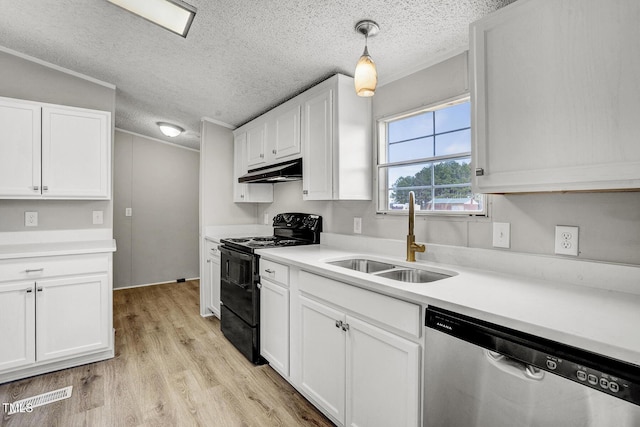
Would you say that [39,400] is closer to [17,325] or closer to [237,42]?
[17,325]

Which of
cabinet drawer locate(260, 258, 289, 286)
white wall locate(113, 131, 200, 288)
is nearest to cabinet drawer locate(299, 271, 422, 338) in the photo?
cabinet drawer locate(260, 258, 289, 286)

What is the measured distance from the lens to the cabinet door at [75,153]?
8.11ft

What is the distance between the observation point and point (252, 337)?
95.7 inches

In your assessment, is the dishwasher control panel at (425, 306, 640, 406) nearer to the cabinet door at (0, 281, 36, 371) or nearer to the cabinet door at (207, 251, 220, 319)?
the cabinet door at (207, 251, 220, 319)

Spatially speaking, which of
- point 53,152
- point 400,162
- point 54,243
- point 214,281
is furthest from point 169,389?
point 400,162

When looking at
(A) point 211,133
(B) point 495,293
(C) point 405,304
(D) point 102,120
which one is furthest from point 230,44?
(B) point 495,293

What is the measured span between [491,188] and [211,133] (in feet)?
10.4

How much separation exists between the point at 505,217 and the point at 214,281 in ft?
9.22

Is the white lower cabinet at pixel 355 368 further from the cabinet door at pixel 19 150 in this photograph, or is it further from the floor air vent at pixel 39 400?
the cabinet door at pixel 19 150

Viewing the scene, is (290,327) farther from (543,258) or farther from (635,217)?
(635,217)

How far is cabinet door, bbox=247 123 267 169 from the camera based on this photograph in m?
3.12

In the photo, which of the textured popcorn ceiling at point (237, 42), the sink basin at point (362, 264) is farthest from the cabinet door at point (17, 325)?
the sink basin at point (362, 264)

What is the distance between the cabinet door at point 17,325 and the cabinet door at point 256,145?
201 centimetres

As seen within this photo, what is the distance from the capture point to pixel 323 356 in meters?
1.75
